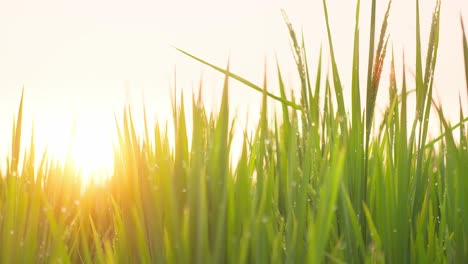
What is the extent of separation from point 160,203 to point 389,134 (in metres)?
0.54

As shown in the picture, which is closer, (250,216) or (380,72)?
(250,216)

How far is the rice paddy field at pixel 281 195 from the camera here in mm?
826

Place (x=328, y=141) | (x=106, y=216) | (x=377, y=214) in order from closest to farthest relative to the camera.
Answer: (x=377, y=214), (x=328, y=141), (x=106, y=216)

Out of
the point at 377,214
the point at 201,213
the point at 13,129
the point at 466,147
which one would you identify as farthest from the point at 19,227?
the point at 466,147

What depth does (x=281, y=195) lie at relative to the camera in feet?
3.77

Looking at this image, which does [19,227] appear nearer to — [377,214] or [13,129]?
[13,129]

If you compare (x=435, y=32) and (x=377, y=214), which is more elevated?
(x=435, y=32)

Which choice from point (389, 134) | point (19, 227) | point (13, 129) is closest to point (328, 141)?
point (389, 134)

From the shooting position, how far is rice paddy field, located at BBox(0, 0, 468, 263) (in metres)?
0.83

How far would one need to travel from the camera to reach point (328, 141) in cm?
116

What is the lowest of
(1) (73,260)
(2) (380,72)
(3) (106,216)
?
(1) (73,260)

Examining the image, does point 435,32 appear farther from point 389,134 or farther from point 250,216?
point 250,216

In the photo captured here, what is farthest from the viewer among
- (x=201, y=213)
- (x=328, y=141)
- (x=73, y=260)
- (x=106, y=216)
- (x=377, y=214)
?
(x=106, y=216)

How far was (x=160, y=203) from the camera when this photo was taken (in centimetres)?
87
